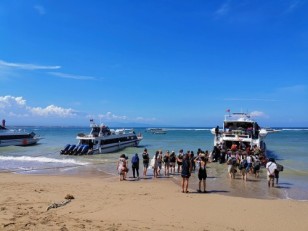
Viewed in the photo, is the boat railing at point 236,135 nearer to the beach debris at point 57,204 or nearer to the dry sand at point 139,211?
the dry sand at point 139,211

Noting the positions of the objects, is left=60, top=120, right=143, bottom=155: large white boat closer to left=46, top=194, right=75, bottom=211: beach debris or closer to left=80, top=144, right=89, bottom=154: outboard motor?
left=80, top=144, right=89, bottom=154: outboard motor

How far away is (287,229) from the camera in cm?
920

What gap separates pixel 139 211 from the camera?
1045cm

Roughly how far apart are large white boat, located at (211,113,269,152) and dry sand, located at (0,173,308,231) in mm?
16868

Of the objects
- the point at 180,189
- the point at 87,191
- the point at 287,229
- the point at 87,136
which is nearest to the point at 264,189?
the point at 180,189

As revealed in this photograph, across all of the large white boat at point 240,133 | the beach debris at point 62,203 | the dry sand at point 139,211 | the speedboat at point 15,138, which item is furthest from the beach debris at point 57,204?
the speedboat at point 15,138

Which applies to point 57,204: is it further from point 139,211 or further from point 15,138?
point 15,138

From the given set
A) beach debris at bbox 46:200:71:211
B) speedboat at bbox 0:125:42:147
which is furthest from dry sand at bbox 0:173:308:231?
speedboat at bbox 0:125:42:147

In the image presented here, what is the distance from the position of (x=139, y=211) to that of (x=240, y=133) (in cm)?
2196

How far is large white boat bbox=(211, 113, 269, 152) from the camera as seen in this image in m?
29.9

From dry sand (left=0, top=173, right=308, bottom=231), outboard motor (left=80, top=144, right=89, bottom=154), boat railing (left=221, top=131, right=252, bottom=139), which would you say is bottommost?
dry sand (left=0, top=173, right=308, bottom=231)

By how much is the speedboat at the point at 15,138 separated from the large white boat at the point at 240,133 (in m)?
32.0

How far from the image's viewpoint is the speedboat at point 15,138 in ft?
159

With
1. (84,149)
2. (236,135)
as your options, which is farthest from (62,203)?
(84,149)
